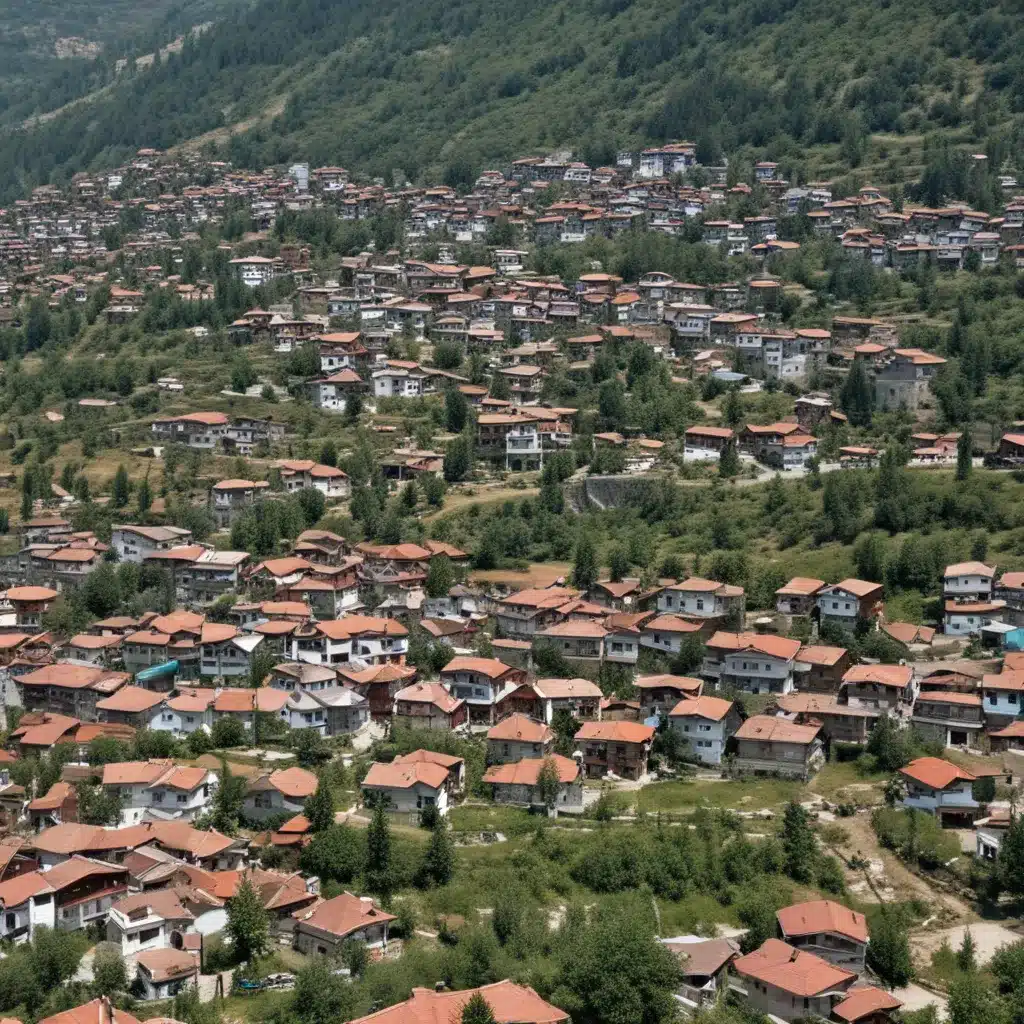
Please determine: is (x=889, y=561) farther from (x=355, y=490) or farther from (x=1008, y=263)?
(x=1008, y=263)

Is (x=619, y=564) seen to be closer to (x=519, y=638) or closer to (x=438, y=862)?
(x=519, y=638)

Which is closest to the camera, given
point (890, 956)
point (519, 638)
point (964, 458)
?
point (890, 956)

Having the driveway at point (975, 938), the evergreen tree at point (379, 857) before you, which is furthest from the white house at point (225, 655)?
the driveway at point (975, 938)

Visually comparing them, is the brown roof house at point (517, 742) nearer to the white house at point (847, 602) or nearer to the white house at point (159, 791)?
the white house at point (159, 791)

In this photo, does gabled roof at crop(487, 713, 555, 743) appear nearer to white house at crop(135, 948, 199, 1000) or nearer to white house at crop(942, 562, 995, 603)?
white house at crop(135, 948, 199, 1000)

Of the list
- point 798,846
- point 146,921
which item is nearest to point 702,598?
point 798,846

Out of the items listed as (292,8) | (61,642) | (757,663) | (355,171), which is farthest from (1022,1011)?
(292,8)

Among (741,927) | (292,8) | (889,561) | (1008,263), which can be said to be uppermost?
(292,8)
